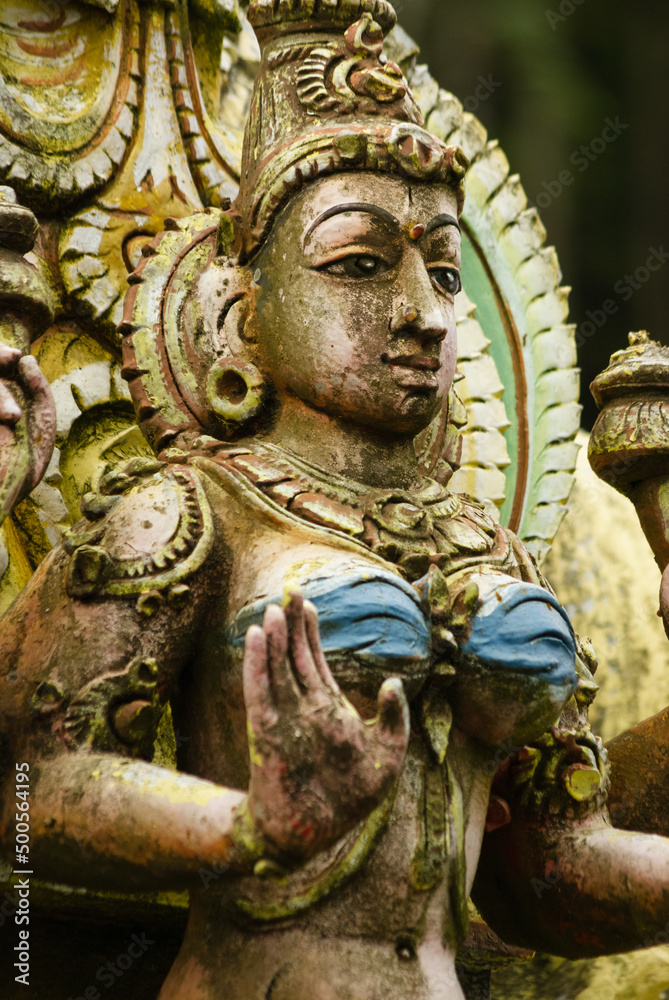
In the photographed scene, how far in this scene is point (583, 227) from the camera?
445 cm

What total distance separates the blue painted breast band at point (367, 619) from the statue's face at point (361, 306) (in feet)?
1.32

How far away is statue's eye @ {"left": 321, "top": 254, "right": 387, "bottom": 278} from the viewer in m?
2.34

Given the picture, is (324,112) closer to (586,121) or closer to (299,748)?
(299,748)

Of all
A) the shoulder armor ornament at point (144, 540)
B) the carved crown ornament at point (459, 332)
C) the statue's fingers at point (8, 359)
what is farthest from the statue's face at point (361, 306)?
the statue's fingers at point (8, 359)

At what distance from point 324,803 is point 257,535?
621mm

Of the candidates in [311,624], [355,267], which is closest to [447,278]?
[355,267]

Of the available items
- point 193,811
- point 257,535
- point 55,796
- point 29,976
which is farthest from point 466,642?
point 29,976

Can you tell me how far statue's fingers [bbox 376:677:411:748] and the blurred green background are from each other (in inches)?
111

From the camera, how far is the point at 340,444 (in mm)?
2381

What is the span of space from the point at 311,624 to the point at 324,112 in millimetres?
1119

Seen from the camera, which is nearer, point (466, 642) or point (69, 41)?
point (466, 642)

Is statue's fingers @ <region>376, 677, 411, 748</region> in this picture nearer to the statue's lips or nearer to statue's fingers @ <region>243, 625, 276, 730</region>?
statue's fingers @ <region>243, 625, 276, 730</region>

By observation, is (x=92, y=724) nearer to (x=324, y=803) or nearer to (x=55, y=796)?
(x=55, y=796)

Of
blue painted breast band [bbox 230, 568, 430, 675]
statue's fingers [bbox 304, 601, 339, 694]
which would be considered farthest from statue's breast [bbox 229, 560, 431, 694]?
statue's fingers [bbox 304, 601, 339, 694]
